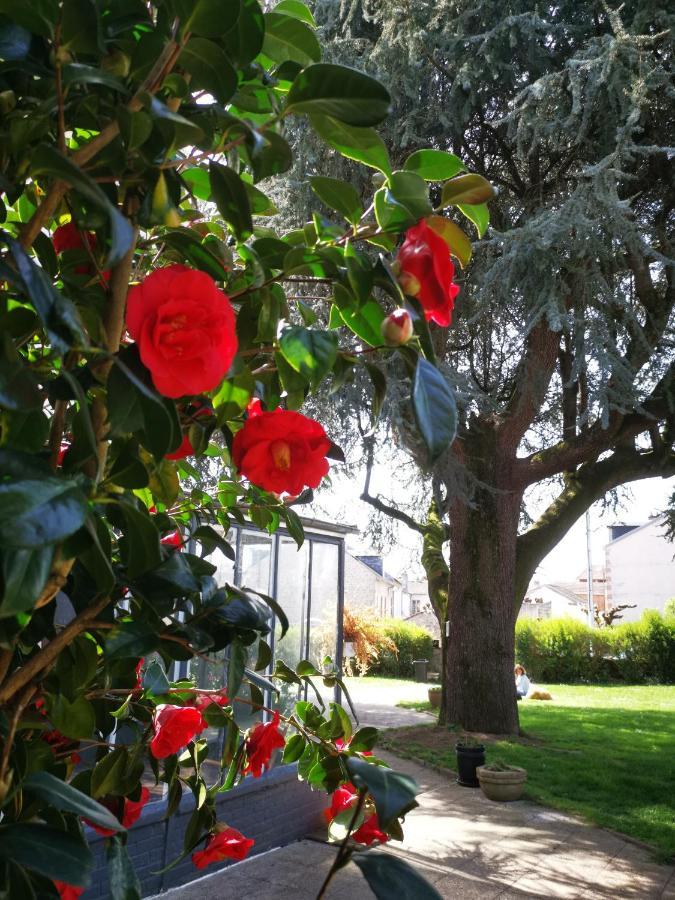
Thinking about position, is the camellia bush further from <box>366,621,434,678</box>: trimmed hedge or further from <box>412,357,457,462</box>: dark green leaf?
<box>366,621,434,678</box>: trimmed hedge

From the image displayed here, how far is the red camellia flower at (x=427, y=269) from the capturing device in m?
0.56

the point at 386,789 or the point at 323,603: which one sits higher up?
the point at 323,603

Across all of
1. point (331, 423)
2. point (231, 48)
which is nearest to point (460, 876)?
point (331, 423)

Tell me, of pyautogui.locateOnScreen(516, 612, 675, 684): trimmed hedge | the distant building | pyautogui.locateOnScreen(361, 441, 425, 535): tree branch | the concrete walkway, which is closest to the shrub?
pyautogui.locateOnScreen(516, 612, 675, 684): trimmed hedge

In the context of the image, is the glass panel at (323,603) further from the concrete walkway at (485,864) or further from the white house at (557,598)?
the white house at (557,598)

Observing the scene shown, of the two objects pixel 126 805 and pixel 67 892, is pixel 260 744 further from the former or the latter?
pixel 67 892

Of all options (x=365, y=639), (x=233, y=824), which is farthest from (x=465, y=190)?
(x=365, y=639)

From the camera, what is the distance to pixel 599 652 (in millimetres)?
15148

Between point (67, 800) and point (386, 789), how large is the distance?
0.19 metres

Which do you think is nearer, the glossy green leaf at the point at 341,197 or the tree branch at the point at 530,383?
the glossy green leaf at the point at 341,197

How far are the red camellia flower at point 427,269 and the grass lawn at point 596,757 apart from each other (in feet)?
15.6

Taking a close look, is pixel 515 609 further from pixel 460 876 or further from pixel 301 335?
pixel 301 335

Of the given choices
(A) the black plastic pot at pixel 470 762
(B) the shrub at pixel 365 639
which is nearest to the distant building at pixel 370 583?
(B) the shrub at pixel 365 639

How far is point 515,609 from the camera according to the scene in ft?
25.2
